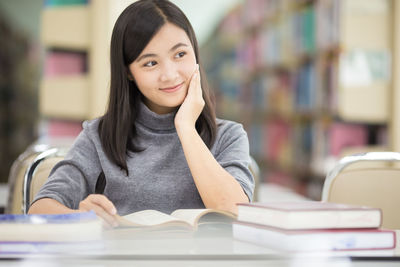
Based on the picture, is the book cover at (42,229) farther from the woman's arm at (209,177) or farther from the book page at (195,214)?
the woman's arm at (209,177)

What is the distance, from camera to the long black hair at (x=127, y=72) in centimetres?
138

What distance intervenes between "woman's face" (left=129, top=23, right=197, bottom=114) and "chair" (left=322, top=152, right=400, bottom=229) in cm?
44

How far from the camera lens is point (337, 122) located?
3.28 m

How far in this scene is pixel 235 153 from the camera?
1.41m

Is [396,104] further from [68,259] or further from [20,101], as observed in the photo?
[20,101]

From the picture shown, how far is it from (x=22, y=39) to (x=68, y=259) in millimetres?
5624

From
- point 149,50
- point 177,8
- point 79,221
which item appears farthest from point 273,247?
point 177,8

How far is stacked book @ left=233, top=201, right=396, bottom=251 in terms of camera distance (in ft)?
2.52

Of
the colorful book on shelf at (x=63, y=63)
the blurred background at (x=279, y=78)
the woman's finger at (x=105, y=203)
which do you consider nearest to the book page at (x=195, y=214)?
the woman's finger at (x=105, y=203)

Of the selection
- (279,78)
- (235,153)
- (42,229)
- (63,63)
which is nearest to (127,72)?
(235,153)

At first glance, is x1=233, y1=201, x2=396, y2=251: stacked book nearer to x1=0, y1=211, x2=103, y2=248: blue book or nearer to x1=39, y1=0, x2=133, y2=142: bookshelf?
x1=0, y1=211, x2=103, y2=248: blue book

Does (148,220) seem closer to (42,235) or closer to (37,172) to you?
(42,235)

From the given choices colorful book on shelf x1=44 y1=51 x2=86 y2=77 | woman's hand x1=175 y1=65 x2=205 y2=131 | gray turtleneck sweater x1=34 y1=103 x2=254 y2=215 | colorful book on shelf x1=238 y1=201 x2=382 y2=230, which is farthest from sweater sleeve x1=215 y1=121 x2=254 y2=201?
colorful book on shelf x1=44 y1=51 x2=86 y2=77

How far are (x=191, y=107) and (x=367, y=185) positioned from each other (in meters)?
0.50
